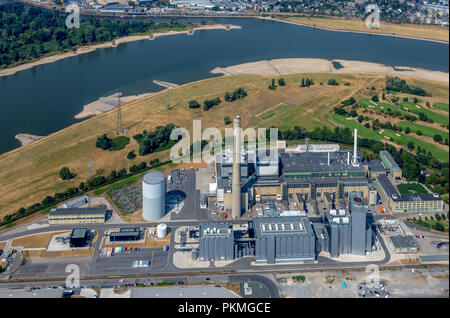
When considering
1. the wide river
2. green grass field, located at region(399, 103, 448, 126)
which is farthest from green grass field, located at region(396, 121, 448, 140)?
the wide river

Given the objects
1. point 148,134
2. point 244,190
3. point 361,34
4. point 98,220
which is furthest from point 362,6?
point 98,220

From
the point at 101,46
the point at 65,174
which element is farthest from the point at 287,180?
the point at 101,46

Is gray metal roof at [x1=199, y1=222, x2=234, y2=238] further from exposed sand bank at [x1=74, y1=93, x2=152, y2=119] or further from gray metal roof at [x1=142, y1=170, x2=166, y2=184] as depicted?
exposed sand bank at [x1=74, y1=93, x2=152, y2=119]

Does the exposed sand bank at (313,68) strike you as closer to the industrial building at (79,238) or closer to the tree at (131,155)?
the tree at (131,155)
